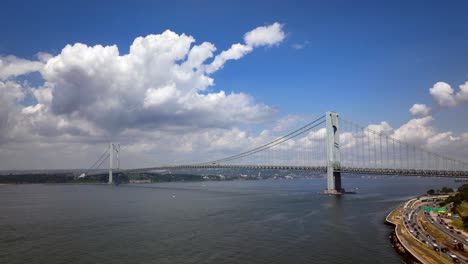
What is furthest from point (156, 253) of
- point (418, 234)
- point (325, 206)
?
point (325, 206)

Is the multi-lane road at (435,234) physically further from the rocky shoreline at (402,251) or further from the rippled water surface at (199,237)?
the rippled water surface at (199,237)

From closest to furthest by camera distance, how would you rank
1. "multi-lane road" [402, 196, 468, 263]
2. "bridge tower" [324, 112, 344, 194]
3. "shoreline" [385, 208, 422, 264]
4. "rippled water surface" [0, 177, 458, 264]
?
"shoreline" [385, 208, 422, 264] → "multi-lane road" [402, 196, 468, 263] → "rippled water surface" [0, 177, 458, 264] → "bridge tower" [324, 112, 344, 194]

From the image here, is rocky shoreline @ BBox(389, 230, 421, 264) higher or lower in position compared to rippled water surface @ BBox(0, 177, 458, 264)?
higher

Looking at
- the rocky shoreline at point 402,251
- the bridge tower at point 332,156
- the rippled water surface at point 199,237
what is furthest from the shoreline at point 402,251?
the bridge tower at point 332,156

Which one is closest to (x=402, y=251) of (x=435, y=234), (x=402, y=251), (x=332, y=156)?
(x=402, y=251)

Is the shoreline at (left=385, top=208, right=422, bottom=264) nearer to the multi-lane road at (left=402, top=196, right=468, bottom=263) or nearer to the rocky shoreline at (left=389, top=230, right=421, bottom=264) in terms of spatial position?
the rocky shoreline at (left=389, top=230, right=421, bottom=264)

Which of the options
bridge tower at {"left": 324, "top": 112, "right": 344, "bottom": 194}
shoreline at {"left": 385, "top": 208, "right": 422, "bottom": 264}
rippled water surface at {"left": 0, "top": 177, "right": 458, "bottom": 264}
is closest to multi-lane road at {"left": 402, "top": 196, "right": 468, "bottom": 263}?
shoreline at {"left": 385, "top": 208, "right": 422, "bottom": 264}
